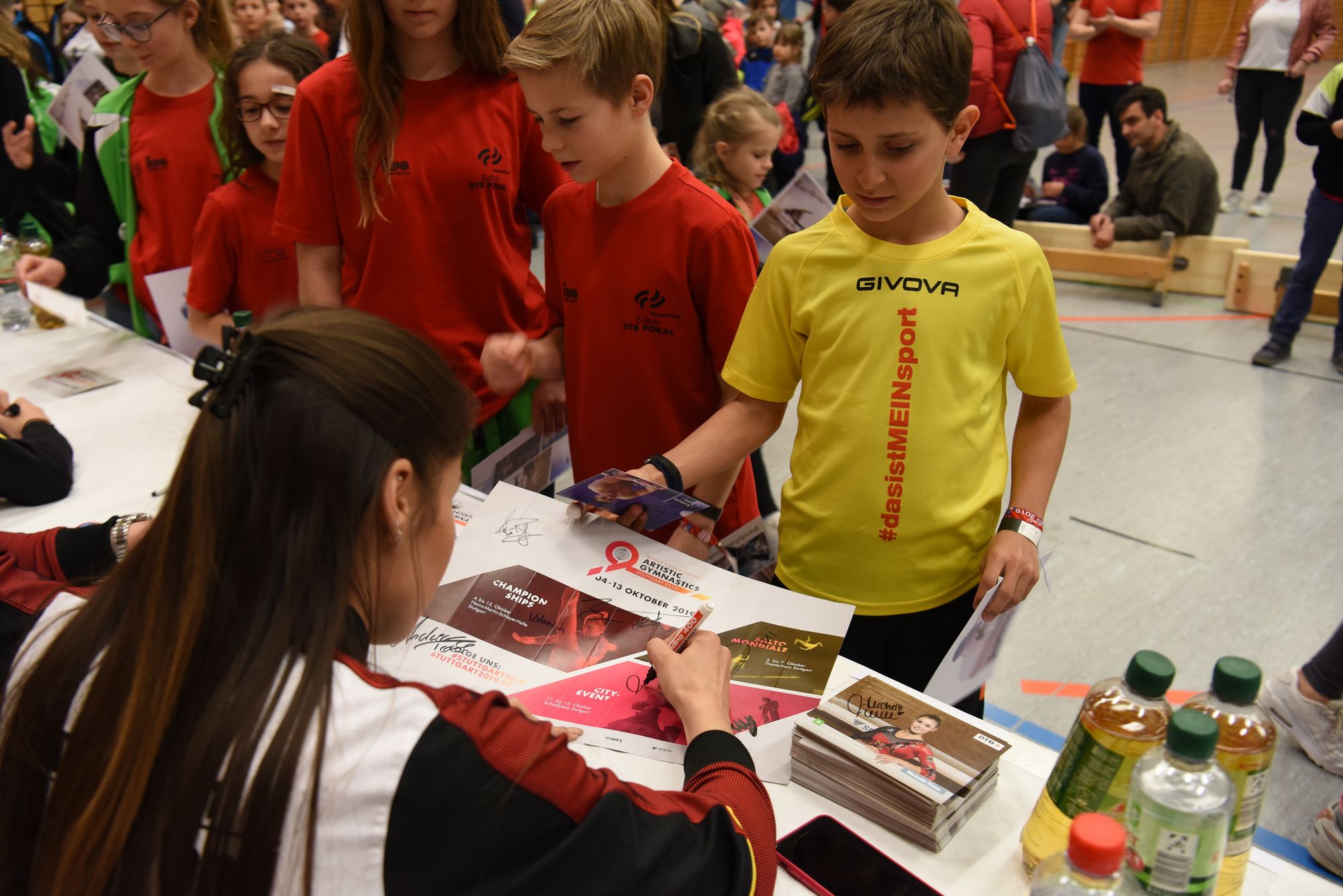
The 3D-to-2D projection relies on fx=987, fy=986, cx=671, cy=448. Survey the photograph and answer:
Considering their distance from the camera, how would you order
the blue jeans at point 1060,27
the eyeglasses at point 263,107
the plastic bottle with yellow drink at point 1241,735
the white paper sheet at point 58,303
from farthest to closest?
1. the blue jeans at point 1060,27
2. the white paper sheet at point 58,303
3. the eyeglasses at point 263,107
4. the plastic bottle with yellow drink at point 1241,735

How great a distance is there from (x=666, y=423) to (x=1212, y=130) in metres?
10.5

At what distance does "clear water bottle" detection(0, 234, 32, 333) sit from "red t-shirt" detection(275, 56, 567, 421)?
4.57ft

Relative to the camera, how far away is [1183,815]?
0.81 metres

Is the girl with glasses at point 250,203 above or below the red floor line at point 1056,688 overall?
above

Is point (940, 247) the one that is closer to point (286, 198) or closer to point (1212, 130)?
point (286, 198)

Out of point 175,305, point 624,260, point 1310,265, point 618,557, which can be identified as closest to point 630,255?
point 624,260

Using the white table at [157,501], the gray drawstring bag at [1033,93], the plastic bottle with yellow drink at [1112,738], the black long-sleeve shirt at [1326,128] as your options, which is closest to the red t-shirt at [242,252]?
the white table at [157,501]

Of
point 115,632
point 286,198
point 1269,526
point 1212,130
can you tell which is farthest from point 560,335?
point 1212,130

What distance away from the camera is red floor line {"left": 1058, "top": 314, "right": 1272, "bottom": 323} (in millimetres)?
5148

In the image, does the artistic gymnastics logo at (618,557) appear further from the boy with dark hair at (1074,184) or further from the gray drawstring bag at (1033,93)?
the boy with dark hair at (1074,184)

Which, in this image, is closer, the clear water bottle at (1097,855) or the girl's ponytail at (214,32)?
the clear water bottle at (1097,855)

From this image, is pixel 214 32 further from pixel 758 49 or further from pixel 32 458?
pixel 758 49

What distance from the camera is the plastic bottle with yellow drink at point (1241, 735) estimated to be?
87cm

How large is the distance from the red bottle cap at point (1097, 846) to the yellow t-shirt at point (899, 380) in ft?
2.32
